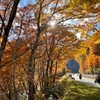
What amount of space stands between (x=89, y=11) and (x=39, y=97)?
7.85 m

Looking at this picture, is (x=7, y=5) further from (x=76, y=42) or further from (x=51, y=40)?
(x=76, y=42)

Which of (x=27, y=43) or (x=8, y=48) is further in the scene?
(x=27, y=43)

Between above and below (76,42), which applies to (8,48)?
below

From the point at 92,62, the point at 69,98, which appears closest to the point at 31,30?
the point at 69,98

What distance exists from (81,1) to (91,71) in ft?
185

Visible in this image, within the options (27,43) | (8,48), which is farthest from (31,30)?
(8,48)

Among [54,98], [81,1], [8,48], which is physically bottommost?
[54,98]

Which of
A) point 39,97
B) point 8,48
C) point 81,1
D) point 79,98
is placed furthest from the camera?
point 39,97

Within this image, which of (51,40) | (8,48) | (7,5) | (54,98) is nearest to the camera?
(7,5)

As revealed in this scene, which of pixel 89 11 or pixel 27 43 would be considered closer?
pixel 89 11

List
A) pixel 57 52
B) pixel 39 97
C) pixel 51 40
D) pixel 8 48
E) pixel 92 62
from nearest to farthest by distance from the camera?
pixel 8 48
pixel 39 97
pixel 51 40
pixel 57 52
pixel 92 62

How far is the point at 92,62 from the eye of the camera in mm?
60156

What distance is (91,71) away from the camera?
206 ft

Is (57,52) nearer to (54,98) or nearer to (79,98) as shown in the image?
(54,98)
